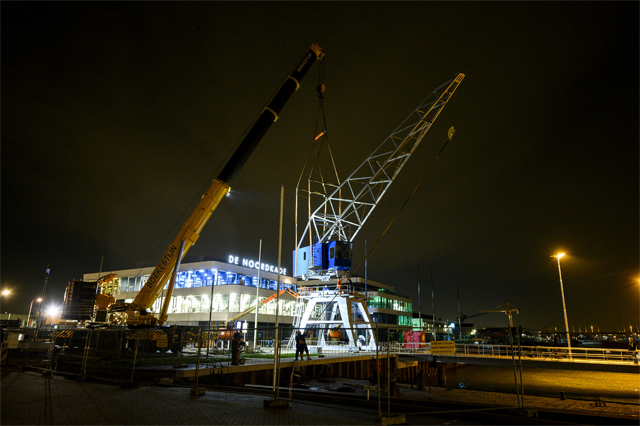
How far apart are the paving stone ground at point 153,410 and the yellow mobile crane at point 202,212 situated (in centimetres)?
1225

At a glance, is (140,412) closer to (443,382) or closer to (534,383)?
(443,382)

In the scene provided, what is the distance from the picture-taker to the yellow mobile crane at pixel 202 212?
24.1 m

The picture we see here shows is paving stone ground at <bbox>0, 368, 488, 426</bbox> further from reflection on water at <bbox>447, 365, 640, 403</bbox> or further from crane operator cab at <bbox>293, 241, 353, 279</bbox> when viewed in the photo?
crane operator cab at <bbox>293, 241, 353, 279</bbox>

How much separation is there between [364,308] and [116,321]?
768 inches

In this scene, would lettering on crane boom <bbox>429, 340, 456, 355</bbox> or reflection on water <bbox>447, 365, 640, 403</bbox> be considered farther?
reflection on water <bbox>447, 365, 640, 403</bbox>

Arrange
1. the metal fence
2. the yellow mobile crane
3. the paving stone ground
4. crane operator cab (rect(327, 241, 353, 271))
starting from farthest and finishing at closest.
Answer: crane operator cab (rect(327, 241, 353, 271))
the yellow mobile crane
the metal fence
the paving stone ground

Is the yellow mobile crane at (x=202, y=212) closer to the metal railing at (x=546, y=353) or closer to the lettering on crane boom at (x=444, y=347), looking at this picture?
the lettering on crane boom at (x=444, y=347)

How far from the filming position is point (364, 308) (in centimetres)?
3375

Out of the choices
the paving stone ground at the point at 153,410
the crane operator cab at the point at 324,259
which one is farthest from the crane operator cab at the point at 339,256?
the paving stone ground at the point at 153,410

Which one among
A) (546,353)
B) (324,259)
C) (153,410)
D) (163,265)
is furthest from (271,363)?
(546,353)

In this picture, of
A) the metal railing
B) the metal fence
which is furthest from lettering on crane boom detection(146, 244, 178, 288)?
the metal railing

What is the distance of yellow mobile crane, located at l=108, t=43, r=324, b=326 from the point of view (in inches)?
949

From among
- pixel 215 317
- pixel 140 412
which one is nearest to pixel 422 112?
pixel 140 412

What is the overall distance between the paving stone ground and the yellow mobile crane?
40.2 ft
